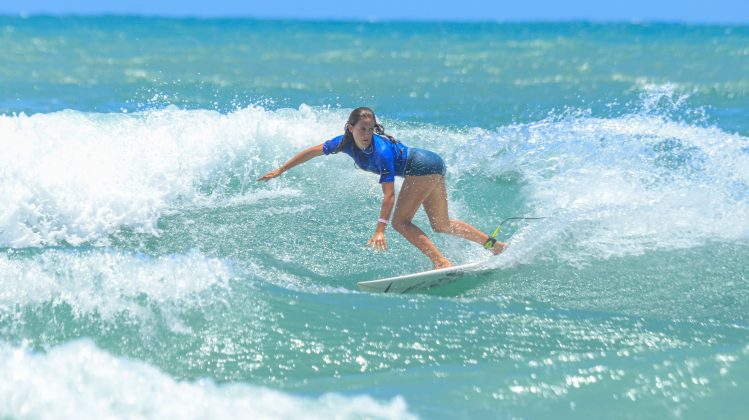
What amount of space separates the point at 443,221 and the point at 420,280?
28.1 inches

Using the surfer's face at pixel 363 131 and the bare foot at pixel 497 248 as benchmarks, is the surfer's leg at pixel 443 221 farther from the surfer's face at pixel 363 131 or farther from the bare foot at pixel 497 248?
the surfer's face at pixel 363 131

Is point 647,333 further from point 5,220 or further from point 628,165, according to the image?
point 5,220

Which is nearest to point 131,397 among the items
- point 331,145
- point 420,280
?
point 420,280

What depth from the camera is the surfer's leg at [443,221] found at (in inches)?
249

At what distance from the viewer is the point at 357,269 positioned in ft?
20.5

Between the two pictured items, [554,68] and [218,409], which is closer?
[218,409]

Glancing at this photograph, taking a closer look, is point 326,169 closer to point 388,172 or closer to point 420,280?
point 388,172

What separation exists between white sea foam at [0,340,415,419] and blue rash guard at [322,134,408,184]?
2122 millimetres

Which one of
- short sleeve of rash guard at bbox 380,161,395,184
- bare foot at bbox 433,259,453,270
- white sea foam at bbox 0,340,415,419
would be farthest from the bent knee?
white sea foam at bbox 0,340,415,419

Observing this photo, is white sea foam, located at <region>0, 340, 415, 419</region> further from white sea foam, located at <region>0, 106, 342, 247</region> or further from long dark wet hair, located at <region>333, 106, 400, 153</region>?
white sea foam, located at <region>0, 106, 342, 247</region>

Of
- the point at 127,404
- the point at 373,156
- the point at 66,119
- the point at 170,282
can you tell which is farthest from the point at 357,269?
the point at 66,119

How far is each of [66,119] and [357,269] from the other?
17.2 feet

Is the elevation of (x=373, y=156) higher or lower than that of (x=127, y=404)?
higher

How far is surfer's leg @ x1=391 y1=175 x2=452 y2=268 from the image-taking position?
6168mm
